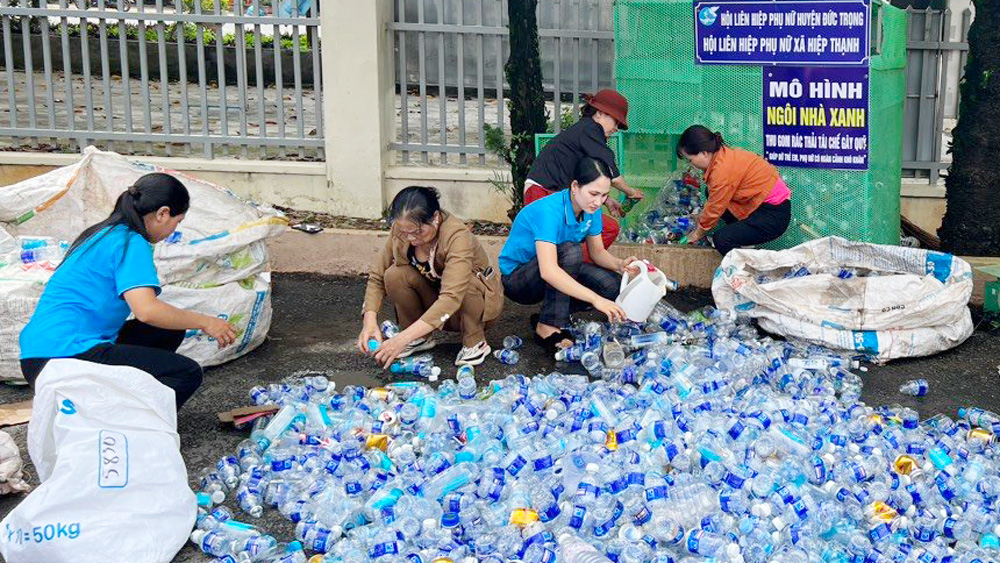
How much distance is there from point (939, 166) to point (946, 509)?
4.42m

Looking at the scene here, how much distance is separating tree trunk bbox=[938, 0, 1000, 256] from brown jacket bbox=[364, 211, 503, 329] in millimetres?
3445

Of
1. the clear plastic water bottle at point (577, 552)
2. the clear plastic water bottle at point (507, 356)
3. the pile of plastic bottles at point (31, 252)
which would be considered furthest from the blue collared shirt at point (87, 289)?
the clear plastic water bottle at point (507, 356)

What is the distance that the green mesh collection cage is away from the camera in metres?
6.91

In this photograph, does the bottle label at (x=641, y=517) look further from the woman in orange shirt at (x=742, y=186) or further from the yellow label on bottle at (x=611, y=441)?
the woman in orange shirt at (x=742, y=186)

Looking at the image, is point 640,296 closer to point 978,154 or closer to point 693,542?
point 693,542

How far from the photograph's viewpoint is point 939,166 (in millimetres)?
8180

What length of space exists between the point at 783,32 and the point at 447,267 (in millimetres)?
Result: 2712

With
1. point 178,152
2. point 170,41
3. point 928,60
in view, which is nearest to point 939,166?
point 928,60

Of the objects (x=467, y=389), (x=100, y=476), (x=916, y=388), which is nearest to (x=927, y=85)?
(x=916, y=388)

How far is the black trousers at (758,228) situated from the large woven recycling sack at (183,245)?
274cm

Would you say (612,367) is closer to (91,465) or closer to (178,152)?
(91,465)

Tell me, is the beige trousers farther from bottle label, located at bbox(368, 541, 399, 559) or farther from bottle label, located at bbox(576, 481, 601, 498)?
bottle label, located at bbox(368, 541, 399, 559)

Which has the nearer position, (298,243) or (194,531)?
(194,531)

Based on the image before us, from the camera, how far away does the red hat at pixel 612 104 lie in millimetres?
7070
